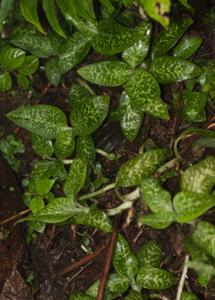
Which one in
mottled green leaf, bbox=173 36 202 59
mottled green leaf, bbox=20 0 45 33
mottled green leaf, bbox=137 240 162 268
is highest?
mottled green leaf, bbox=20 0 45 33

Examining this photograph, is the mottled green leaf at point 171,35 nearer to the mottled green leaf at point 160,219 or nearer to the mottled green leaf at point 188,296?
the mottled green leaf at point 160,219

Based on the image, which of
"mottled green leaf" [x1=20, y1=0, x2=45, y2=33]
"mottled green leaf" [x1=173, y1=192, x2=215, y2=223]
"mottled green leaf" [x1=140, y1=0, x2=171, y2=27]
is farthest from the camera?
"mottled green leaf" [x1=20, y1=0, x2=45, y2=33]

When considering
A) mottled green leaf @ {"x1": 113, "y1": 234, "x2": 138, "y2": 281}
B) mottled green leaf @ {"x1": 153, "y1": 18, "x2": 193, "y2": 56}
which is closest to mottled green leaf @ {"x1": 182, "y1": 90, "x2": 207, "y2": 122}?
mottled green leaf @ {"x1": 153, "y1": 18, "x2": 193, "y2": 56}

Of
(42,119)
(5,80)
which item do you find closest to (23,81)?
(5,80)

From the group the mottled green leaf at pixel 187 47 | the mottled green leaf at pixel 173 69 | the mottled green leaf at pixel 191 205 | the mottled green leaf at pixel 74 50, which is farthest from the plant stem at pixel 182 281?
the mottled green leaf at pixel 74 50

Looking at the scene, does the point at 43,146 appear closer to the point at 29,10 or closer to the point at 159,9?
the point at 29,10

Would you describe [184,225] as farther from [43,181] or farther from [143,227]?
[43,181]

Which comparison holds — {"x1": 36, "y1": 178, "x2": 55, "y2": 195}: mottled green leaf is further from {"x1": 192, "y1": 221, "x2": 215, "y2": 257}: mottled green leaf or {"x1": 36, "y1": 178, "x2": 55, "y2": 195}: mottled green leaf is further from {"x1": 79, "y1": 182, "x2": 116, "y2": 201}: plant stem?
{"x1": 192, "y1": 221, "x2": 215, "y2": 257}: mottled green leaf
